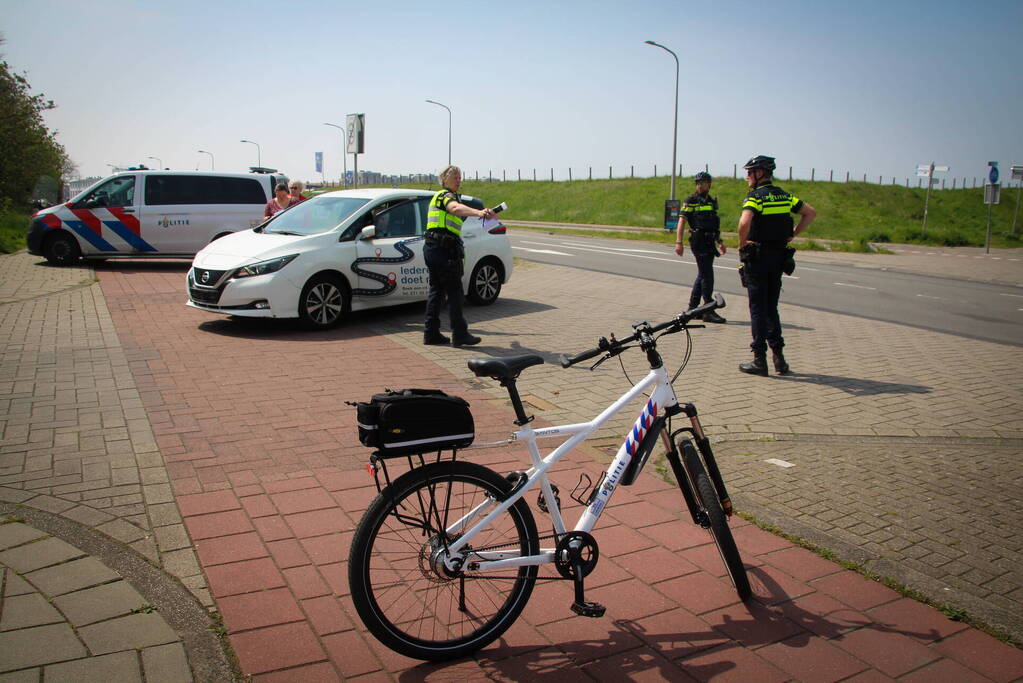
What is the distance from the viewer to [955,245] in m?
34.9

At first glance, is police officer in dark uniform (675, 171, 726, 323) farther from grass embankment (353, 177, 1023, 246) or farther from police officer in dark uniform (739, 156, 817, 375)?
grass embankment (353, 177, 1023, 246)

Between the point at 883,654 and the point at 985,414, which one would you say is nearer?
the point at 883,654

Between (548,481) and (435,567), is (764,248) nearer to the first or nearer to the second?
(548,481)

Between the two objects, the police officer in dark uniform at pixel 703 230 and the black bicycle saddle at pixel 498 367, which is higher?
the police officer in dark uniform at pixel 703 230

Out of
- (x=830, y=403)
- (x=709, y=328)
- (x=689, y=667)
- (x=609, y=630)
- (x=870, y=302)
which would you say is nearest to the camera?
(x=689, y=667)

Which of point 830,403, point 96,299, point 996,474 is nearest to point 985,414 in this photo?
point 830,403

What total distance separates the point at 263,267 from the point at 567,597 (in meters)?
6.95

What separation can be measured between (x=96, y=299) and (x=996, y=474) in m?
11.3

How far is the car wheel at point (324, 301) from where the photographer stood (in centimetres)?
966

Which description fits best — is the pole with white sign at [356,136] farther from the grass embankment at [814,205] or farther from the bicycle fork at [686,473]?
the grass embankment at [814,205]

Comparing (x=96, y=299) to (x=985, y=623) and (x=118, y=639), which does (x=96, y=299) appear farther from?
(x=985, y=623)

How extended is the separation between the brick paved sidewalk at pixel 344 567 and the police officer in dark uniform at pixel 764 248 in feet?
4.39

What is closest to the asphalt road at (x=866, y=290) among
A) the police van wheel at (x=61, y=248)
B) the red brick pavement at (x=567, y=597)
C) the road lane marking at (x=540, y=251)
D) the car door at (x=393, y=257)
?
the road lane marking at (x=540, y=251)

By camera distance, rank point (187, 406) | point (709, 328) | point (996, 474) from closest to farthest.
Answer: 1. point (996, 474)
2. point (187, 406)
3. point (709, 328)
